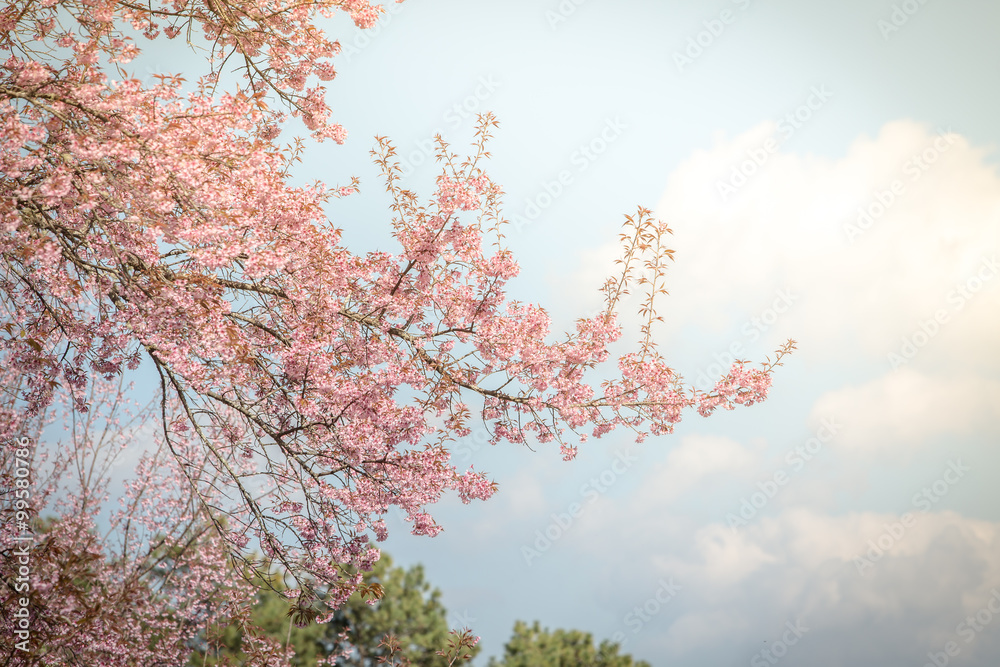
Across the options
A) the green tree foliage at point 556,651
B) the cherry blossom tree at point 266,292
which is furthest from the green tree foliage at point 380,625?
the cherry blossom tree at point 266,292

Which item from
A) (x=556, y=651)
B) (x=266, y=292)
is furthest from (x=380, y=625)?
(x=266, y=292)

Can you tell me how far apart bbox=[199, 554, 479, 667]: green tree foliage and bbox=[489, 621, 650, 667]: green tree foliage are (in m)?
→ 1.29

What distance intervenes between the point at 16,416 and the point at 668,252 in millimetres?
6311

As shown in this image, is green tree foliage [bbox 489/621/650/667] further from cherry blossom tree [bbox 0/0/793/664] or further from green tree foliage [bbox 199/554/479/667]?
cherry blossom tree [bbox 0/0/793/664]

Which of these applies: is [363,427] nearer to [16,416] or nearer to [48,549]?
[48,549]

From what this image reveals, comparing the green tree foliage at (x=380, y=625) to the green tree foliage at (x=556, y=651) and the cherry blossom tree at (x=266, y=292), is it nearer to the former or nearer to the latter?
the green tree foliage at (x=556, y=651)

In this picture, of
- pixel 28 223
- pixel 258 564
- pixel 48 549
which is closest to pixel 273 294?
pixel 28 223

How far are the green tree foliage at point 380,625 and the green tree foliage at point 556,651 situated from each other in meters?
1.29

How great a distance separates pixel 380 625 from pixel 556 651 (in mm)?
3295

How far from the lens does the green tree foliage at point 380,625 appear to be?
571 inches

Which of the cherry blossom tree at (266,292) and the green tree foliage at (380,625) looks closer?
the cherry blossom tree at (266,292)

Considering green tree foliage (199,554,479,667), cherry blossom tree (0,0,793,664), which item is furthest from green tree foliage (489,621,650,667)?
cherry blossom tree (0,0,793,664)

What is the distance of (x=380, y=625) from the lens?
14.8 m

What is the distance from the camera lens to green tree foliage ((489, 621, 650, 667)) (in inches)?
567
